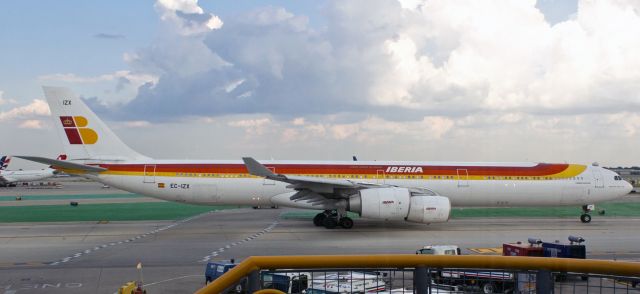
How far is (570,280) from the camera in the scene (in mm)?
4824

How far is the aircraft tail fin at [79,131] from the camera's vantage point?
1144 inches

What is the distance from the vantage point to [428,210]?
25.7 meters

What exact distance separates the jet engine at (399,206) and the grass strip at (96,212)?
47.1 ft

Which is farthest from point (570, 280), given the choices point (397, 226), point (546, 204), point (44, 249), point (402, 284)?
point (546, 204)

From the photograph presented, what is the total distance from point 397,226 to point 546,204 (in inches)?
301

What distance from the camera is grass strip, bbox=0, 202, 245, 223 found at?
1356 inches

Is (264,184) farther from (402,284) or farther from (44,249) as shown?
(402,284)

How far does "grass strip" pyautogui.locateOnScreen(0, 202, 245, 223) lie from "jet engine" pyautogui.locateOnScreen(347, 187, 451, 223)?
14.4 meters

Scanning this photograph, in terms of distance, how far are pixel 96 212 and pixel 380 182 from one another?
19.5 metres

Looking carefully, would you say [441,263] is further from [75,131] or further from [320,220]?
[75,131]

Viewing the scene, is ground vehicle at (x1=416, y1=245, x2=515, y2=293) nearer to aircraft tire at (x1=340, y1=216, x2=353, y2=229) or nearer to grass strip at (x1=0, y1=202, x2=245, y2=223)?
aircraft tire at (x1=340, y1=216, x2=353, y2=229)

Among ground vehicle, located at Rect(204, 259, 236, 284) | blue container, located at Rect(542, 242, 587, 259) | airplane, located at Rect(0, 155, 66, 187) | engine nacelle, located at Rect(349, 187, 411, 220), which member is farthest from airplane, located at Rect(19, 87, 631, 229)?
airplane, located at Rect(0, 155, 66, 187)

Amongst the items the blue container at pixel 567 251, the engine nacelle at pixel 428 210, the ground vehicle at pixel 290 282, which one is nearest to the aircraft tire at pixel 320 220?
the engine nacelle at pixel 428 210

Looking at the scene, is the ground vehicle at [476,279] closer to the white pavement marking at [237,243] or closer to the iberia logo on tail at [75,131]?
the white pavement marking at [237,243]
